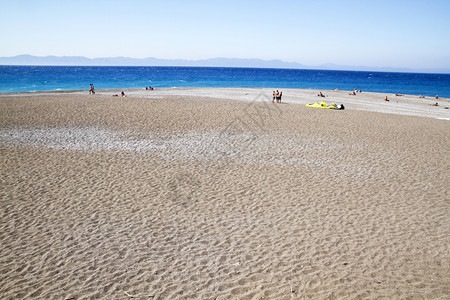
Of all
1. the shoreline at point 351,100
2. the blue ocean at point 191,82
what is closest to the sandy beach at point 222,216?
the shoreline at point 351,100

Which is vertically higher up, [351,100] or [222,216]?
[351,100]

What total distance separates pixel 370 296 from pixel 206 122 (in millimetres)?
15685

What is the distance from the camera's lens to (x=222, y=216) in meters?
7.98

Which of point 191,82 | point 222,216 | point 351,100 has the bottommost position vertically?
point 222,216

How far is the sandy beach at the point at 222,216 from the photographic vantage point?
5.55m

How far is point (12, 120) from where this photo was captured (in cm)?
1897

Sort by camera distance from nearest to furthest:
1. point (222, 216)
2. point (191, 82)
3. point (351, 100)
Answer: point (222, 216) → point (351, 100) → point (191, 82)

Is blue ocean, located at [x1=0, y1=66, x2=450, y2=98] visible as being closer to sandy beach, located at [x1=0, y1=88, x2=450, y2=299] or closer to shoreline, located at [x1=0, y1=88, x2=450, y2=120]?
shoreline, located at [x1=0, y1=88, x2=450, y2=120]

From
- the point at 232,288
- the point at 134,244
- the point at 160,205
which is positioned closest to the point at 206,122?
the point at 160,205

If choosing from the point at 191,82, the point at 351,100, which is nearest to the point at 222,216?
the point at 351,100

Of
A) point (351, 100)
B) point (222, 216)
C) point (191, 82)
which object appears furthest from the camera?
point (191, 82)

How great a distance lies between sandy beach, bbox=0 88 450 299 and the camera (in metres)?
5.55

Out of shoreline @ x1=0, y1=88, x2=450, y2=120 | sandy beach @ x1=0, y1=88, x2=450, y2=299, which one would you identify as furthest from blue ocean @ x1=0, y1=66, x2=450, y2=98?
sandy beach @ x1=0, y1=88, x2=450, y2=299

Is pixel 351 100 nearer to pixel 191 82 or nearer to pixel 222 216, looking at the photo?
pixel 222 216
